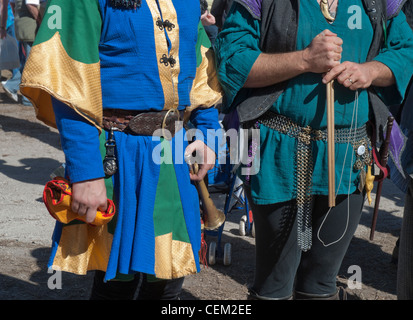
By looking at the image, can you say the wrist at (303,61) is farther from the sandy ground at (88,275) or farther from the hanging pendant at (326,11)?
the sandy ground at (88,275)

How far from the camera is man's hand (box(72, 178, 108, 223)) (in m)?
2.13

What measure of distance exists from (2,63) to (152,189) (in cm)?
621

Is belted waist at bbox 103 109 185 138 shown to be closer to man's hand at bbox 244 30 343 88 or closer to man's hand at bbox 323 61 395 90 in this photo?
man's hand at bbox 244 30 343 88

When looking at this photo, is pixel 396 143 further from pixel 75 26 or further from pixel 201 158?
pixel 75 26

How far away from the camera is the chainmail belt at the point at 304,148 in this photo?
7.76 ft

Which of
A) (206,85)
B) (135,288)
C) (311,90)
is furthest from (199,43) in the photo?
(135,288)

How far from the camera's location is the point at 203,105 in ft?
8.30

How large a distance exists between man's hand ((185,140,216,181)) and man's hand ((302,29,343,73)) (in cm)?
53

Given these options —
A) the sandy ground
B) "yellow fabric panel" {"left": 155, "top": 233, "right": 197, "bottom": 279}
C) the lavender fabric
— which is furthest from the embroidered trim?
the sandy ground

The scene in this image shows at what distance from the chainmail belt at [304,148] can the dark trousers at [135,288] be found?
1.76 ft

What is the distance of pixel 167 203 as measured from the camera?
7.64ft

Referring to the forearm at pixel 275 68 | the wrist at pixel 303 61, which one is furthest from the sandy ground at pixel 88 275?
the wrist at pixel 303 61

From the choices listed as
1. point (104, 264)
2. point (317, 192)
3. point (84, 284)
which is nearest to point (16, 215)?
point (84, 284)

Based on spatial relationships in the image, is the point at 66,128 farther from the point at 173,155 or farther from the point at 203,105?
the point at 203,105
